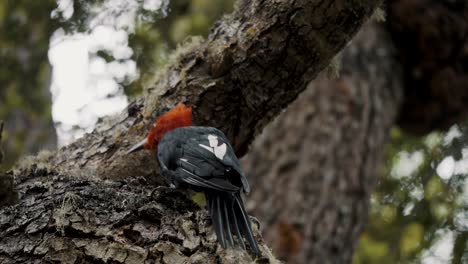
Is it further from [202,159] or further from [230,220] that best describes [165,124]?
[230,220]

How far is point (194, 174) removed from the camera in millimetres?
2877


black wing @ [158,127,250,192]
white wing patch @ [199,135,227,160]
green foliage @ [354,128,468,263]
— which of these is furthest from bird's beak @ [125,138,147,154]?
green foliage @ [354,128,468,263]

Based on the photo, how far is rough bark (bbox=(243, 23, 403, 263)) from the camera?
4.52 metres

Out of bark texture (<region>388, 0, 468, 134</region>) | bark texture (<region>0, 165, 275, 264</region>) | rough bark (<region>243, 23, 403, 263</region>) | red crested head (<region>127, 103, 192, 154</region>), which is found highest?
bark texture (<region>388, 0, 468, 134</region>)

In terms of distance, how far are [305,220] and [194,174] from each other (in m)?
1.85

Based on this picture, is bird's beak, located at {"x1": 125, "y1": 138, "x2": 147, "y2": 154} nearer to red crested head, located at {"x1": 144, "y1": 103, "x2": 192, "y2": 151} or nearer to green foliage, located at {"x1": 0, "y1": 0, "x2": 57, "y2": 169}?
red crested head, located at {"x1": 144, "y1": 103, "x2": 192, "y2": 151}

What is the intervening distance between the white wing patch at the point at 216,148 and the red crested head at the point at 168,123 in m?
0.28

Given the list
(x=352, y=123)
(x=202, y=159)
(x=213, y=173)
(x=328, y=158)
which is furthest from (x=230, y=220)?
(x=352, y=123)

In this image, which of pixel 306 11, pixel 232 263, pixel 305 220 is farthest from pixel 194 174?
pixel 305 220

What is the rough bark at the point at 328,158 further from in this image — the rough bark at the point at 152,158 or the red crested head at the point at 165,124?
the red crested head at the point at 165,124

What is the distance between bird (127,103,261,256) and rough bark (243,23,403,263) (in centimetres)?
149

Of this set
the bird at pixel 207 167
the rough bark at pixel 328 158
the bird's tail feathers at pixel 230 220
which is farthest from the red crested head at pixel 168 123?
the rough bark at pixel 328 158

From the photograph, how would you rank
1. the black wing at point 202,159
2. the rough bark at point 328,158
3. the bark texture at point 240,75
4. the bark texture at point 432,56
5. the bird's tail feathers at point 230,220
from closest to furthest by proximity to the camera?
the bird's tail feathers at point 230,220 < the black wing at point 202,159 < the bark texture at point 240,75 < the rough bark at point 328,158 < the bark texture at point 432,56

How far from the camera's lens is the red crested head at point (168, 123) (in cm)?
327
